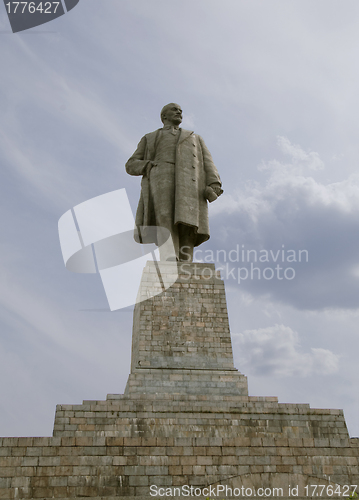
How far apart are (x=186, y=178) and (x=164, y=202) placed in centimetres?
91

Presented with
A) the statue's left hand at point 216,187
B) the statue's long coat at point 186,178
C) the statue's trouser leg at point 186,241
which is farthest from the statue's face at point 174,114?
the statue's trouser leg at point 186,241

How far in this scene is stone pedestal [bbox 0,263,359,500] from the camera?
777 centimetres

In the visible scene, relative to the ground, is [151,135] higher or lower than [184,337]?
higher

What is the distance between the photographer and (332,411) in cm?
927

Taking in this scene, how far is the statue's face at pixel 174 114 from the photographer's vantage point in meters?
13.6

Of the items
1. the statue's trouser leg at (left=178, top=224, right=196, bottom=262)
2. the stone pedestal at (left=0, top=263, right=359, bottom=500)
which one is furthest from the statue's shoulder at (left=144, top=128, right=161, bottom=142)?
the stone pedestal at (left=0, top=263, right=359, bottom=500)

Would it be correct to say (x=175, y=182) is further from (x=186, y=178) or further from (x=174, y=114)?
(x=174, y=114)

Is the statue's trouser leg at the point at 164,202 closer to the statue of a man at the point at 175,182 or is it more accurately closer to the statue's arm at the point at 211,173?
the statue of a man at the point at 175,182

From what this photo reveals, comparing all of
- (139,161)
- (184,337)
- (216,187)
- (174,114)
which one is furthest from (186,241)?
(174,114)

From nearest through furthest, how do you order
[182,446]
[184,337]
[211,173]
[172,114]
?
1. [182,446]
2. [184,337]
3. [211,173]
4. [172,114]

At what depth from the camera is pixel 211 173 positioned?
13.3 m

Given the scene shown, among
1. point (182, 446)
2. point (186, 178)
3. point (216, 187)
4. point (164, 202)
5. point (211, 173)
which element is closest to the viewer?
point (182, 446)

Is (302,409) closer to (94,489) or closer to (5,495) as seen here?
(94,489)

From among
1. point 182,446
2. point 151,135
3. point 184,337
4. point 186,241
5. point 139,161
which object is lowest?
point 182,446
